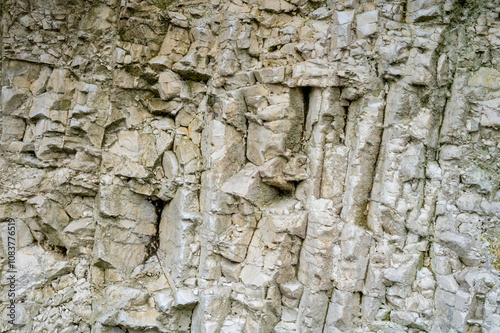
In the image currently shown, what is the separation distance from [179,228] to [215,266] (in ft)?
2.66

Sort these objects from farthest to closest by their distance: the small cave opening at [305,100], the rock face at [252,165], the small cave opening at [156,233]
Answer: the small cave opening at [156,233] → the small cave opening at [305,100] → the rock face at [252,165]

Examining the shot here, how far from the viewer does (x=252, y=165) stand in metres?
5.50

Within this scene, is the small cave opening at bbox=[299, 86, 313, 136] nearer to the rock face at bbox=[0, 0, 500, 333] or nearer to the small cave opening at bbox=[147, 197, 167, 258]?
the rock face at bbox=[0, 0, 500, 333]

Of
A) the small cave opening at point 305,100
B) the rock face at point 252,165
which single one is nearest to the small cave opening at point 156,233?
the rock face at point 252,165

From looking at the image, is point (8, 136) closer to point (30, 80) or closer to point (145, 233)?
point (30, 80)

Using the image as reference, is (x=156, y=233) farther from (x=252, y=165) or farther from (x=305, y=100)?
(x=305, y=100)

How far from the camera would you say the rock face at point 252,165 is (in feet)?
15.6

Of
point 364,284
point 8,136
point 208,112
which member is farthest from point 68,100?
point 364,284

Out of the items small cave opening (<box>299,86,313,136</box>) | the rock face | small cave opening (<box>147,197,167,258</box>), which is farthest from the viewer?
small cave opening (<box>147,197,167,258</box>)

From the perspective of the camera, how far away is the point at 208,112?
569 centimetres

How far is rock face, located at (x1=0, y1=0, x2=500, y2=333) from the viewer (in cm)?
476

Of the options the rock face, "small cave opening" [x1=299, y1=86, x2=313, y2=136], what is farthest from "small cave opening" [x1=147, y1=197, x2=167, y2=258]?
"small cave opening" [x1=299, y1=86, x2=313, y2=136]

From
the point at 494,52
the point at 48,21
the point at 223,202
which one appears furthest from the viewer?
the point at 48,21

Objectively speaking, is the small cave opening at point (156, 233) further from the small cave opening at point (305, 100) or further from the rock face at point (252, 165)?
the small cave opening at point (305, 100)
